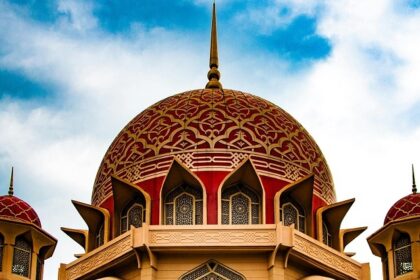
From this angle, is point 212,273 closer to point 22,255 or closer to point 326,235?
point 326,235

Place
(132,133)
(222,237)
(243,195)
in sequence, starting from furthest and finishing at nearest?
1. (132,133)
2. (243,195)
3. (222,237)

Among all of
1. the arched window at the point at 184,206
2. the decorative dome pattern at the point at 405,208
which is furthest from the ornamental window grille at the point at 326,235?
the arched window at the point at 184,206

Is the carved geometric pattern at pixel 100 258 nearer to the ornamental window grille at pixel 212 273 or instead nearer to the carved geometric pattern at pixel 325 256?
the ornamental window grille at pixel 212 273

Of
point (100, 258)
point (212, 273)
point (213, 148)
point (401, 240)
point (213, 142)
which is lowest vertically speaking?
point (212, 273)

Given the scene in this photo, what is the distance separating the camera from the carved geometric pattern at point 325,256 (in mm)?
27577

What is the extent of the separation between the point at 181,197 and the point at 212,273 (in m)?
2.70

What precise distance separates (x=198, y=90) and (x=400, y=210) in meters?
7.24

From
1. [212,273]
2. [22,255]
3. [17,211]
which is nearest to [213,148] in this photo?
[212,273]

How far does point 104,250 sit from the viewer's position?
28.5 meters

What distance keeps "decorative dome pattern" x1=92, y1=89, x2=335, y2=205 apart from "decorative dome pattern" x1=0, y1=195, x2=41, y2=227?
2.13 meters

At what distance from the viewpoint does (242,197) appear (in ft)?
94.8

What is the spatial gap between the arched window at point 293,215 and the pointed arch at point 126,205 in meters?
3.68

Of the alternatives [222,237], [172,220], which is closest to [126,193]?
[172,220]

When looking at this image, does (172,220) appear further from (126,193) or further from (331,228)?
(331,228)
